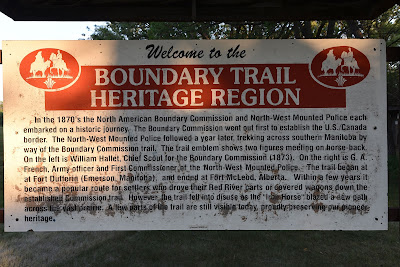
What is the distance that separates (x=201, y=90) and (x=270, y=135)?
77 cm

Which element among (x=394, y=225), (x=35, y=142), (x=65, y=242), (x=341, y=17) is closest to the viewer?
(x=35, y=142)

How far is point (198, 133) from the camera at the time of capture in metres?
2.84

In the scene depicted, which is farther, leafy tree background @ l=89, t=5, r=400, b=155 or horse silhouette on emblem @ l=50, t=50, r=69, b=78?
leafy tree background @ l=89, t=5, r=400, b=155

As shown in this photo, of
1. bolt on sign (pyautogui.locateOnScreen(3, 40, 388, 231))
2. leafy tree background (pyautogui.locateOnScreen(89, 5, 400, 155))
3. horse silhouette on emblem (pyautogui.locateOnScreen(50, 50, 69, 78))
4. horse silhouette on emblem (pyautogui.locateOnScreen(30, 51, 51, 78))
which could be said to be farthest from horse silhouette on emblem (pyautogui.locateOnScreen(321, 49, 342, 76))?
leafy tree background (pyautogui.locateOnScreen(89, 5, 400, 155))

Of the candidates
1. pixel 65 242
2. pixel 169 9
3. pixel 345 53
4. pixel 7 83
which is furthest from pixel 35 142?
pixel 345 53

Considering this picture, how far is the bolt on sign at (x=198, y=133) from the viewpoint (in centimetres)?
282

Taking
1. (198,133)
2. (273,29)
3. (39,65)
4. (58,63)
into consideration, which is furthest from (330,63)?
(273,29)

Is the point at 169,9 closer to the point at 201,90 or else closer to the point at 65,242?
the point at 201,90

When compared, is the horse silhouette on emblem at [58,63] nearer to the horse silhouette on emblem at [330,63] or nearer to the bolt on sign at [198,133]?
the bolt on sign at [198,133]

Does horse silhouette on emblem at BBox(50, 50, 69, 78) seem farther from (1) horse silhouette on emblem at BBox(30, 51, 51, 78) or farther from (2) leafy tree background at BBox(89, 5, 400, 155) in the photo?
(2) leafy tree background at BBox(89, 5, 400, 155)

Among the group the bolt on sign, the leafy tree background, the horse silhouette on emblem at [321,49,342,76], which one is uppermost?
the leafy tree background

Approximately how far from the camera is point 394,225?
213 inches

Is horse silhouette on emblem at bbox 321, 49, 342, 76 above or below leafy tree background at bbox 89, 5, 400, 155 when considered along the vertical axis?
below

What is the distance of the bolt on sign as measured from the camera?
282 cm
